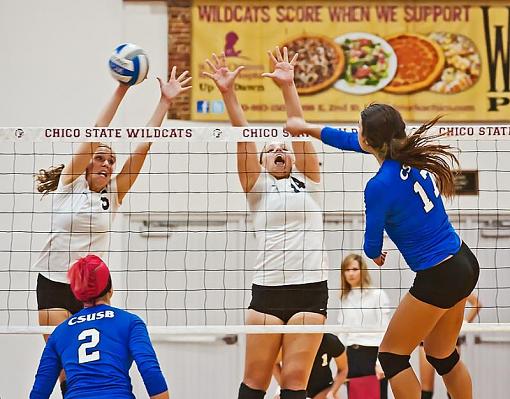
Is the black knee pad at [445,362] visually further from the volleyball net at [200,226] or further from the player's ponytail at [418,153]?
the volleyball net at [200,226]

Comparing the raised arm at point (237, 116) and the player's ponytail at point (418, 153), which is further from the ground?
the raised arm at point (237, 116)

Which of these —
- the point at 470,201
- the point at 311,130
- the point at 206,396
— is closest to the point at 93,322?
the point at 311,130

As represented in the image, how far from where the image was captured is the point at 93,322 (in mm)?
4234

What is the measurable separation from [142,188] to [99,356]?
5723 millimetres

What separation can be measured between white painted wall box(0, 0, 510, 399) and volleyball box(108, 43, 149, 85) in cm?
367

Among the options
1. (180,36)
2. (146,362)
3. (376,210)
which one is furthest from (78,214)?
(180,36)

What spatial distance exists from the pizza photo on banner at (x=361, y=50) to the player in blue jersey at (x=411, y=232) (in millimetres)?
5937

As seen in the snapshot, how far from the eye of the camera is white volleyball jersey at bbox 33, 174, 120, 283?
5.73 metres

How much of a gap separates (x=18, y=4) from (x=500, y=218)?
6.19 m

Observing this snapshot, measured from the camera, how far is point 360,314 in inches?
328

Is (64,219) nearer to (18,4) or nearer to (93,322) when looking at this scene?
(93,322)

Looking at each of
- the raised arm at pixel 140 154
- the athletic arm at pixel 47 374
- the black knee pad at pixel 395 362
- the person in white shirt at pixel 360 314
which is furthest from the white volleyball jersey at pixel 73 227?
the person in white shirt at pixel 360 314

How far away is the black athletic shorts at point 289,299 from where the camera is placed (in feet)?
17.9

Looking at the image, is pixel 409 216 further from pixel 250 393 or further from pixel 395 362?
pixel 250 393
